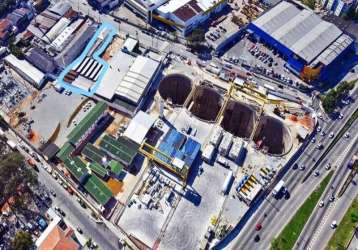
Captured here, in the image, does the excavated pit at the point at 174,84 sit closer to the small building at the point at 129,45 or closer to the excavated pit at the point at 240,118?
the excavated pit at the point at 240,118

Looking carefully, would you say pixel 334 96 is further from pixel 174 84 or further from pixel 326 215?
pixel 174 84

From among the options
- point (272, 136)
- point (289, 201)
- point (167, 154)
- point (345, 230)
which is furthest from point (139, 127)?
point (345, 230)

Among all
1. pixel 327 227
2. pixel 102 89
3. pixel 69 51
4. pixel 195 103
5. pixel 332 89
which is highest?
pixel 332 89

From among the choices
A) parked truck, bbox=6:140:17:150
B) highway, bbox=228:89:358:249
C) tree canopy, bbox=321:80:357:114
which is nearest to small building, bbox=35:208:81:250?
parked truck, bbox=6:140:17:150

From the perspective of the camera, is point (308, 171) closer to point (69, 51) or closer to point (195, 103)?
point (195, 103)

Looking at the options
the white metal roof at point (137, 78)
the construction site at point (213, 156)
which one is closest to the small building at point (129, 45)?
the white metal roof at point (137, 78)

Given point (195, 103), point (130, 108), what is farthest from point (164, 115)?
point (195, 103)
